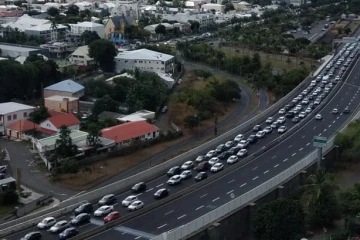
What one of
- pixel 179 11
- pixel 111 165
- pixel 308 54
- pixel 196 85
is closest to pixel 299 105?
pixel 196 85

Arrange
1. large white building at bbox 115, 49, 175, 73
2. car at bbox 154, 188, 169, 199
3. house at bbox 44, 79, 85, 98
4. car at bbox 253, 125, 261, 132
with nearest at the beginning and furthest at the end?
1. car at bbox 154, 188, 169, 199
2. car at bbox 253, 125, 261, 132
3. house at bbox 44, 79, 85, 98
4. large white building at bbox 115, 49, 175, 73

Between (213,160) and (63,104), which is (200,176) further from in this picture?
(63,104)

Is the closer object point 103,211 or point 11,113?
point 103,211

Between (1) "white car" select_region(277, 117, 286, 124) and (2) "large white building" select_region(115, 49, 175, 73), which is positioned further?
(2) "large white building" select_region(115, 49, 175, 73)

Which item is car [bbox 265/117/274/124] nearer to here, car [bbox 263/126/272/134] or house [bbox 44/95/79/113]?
car [bbox 263/126/272/134]

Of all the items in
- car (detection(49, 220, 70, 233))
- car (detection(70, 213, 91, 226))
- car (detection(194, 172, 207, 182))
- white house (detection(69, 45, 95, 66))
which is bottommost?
white house (detection(69, 45, 95, 66))

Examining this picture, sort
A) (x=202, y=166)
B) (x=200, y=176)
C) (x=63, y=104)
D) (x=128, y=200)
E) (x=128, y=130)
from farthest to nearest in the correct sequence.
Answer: (x=63, y=104)
(x=128, y=130)
(x=202, y=166)
(x=200, y=176)
(x=128, y=200)

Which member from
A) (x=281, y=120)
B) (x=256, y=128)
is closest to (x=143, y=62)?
(x=281, y=120)

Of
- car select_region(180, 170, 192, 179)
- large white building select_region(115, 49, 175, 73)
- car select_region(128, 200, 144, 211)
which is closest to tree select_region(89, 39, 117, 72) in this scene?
large white building select_region(115, 49, 175, 73)

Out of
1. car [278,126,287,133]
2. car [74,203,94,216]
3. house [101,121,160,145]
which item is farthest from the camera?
car [278,126,287,133]
